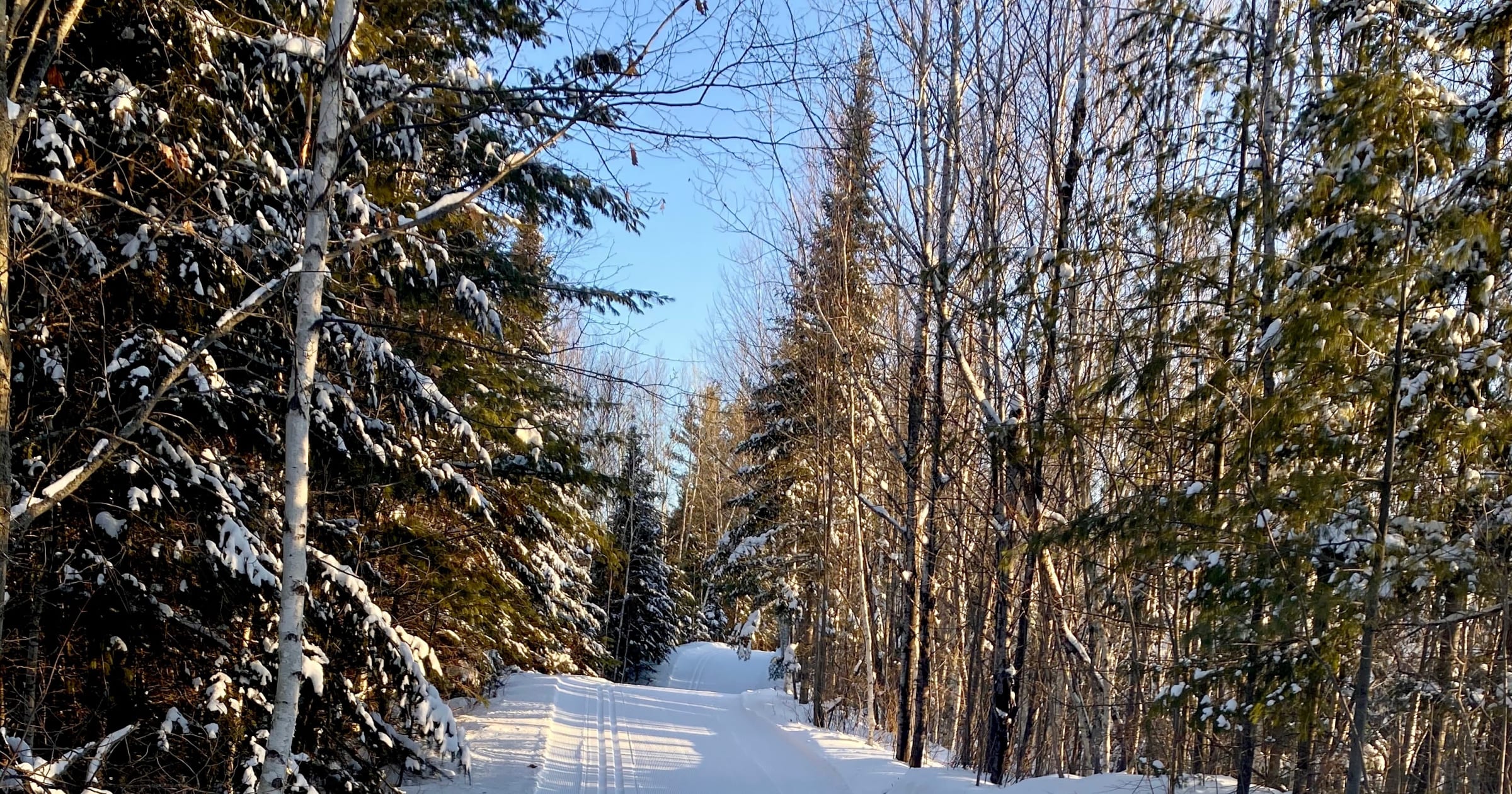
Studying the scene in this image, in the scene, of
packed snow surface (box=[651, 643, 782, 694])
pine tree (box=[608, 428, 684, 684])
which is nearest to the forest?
pine tree (box=[608, 428, 684, 684])

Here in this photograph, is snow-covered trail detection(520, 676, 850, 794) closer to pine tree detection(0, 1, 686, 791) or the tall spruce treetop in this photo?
the tall spruce treetop

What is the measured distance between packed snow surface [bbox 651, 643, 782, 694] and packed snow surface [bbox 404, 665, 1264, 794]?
13.1 meters

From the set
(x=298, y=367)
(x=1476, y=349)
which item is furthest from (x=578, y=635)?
A: (x=1476, y=349)

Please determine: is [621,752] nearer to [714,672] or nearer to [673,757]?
[673,757]

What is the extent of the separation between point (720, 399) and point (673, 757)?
708 cm

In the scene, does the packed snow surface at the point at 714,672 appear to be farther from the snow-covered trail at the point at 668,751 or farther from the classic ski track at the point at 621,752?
the classic ski track at the point at 621,752

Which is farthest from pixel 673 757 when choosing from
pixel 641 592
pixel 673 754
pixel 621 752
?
pixel 641 592

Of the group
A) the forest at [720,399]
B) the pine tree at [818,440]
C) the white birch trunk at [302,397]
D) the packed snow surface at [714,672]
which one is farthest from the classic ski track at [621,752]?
the packed snow surface at [714,672]

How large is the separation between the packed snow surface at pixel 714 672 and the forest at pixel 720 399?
20664mm

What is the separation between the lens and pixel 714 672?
30.8 metres

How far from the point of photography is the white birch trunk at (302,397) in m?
4.34

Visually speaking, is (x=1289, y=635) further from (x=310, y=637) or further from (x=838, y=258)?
(x=838, y=258)

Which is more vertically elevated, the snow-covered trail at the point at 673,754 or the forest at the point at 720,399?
the forest at the point at 720,399

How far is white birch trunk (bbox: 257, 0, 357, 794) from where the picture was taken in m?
4.34
